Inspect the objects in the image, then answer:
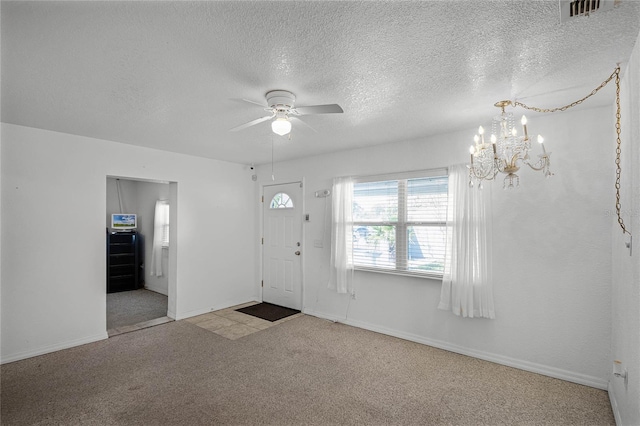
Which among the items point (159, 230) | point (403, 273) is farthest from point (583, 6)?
point (159, 230)

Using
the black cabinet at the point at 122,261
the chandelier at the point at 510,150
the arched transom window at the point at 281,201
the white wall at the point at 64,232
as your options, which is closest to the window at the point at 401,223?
the chandelier at the point at 510,150

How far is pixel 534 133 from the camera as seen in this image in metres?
3.06

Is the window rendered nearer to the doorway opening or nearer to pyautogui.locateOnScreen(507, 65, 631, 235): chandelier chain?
pyautogui.locateOnScreen(507, 65, 631, 235): chandelier chain

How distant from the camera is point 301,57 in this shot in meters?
1.94

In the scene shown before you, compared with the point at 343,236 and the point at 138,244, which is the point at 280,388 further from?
the point at 138,244

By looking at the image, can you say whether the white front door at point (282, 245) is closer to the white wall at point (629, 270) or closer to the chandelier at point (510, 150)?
the chandelier at point (510, 150)

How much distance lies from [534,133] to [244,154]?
3.70 m

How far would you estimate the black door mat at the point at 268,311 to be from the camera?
185 inches

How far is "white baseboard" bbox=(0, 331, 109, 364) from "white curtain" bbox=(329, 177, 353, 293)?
10.1 feet

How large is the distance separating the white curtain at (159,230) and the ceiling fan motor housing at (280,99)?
15.3 ft

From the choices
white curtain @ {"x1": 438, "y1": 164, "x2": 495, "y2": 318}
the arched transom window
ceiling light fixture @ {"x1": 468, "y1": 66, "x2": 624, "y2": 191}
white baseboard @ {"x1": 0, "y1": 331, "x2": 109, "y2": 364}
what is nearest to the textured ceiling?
ceiling light fixture @ {"x1": 468, "y1": 66, "x2": 624, "y2": 191}

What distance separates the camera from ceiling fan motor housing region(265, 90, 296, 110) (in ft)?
7.84

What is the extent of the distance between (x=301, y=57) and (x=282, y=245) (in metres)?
3.73

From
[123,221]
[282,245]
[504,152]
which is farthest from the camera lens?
[123,221]
